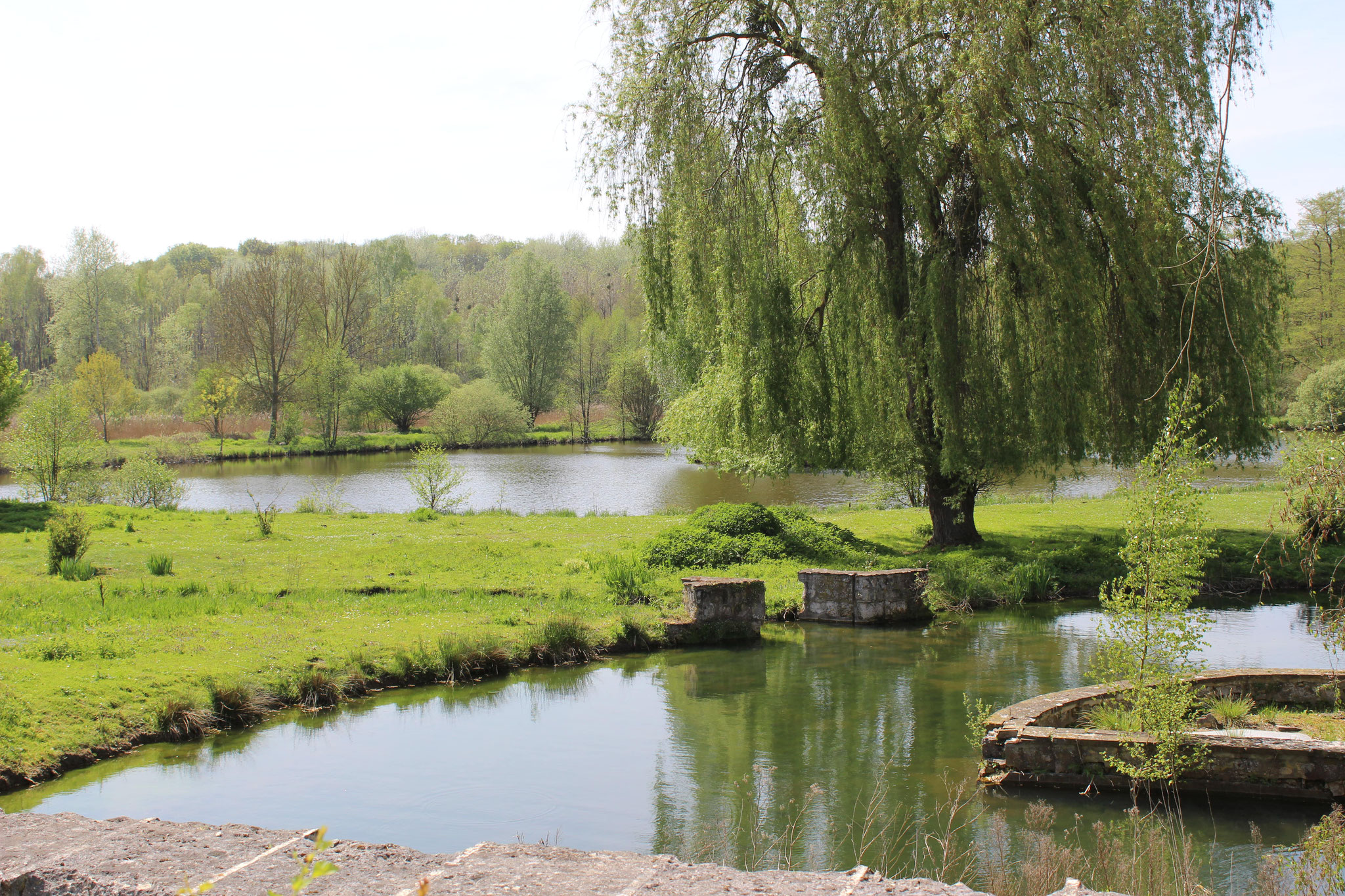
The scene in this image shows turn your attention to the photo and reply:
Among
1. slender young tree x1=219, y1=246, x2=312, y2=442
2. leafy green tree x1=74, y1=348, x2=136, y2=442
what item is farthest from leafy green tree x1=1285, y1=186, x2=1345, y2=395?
leafy green tree x1=74, y1=348, x2=136, y2=442

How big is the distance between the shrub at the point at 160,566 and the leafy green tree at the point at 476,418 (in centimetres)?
4950

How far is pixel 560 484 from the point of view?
138 feet

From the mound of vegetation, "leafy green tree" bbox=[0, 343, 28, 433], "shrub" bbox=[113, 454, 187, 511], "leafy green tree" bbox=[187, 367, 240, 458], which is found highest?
"leafy green tree" bbox=[187, 367, 240, 458]

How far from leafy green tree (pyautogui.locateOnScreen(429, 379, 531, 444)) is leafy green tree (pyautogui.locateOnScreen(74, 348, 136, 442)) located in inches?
815

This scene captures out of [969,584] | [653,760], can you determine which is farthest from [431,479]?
[653,760]

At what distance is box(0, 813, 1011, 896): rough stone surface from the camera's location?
4918 mm

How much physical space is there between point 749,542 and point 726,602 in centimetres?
425

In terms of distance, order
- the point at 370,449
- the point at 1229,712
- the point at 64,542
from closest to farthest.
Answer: the point at 1229,712 → the point at 64,542 → the point at 370,449

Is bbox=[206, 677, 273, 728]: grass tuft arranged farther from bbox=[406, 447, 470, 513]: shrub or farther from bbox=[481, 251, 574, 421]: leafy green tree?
bbox=[481, 251, 574, 421]: leafy green tree

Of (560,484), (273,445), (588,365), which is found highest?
(588,365)

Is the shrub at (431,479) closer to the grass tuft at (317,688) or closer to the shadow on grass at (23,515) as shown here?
the shadow on grass at (23,515)

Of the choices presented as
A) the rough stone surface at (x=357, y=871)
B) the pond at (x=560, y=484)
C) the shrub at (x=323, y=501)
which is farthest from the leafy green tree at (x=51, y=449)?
the rough stone surface at (x=357, y=871)

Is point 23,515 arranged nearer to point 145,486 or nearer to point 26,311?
point 145,486

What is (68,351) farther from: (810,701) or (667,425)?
(810,701)
